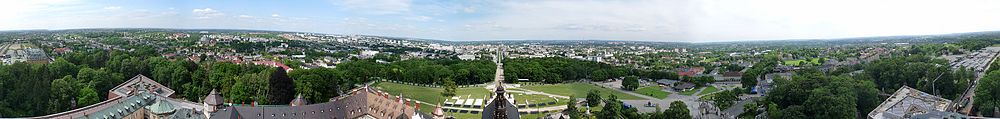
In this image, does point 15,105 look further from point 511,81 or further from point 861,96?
point 861,96

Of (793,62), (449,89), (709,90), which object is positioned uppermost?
(793,62)

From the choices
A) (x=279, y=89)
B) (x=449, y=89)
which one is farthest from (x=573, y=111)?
(x=279, y=89)

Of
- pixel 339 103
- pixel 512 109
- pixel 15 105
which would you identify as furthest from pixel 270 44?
pixel 512 109

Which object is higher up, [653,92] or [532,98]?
[532,98]

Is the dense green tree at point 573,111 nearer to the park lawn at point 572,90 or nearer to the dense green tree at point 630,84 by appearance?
the park lawn at point 572,90

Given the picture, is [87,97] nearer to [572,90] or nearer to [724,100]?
[572,90]

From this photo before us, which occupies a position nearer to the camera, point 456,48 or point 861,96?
point 861,96

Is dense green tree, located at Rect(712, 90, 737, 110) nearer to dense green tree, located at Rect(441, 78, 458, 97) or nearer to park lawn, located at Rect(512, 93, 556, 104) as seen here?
park lawn, located at Rect(512, 93, 556, 104)
